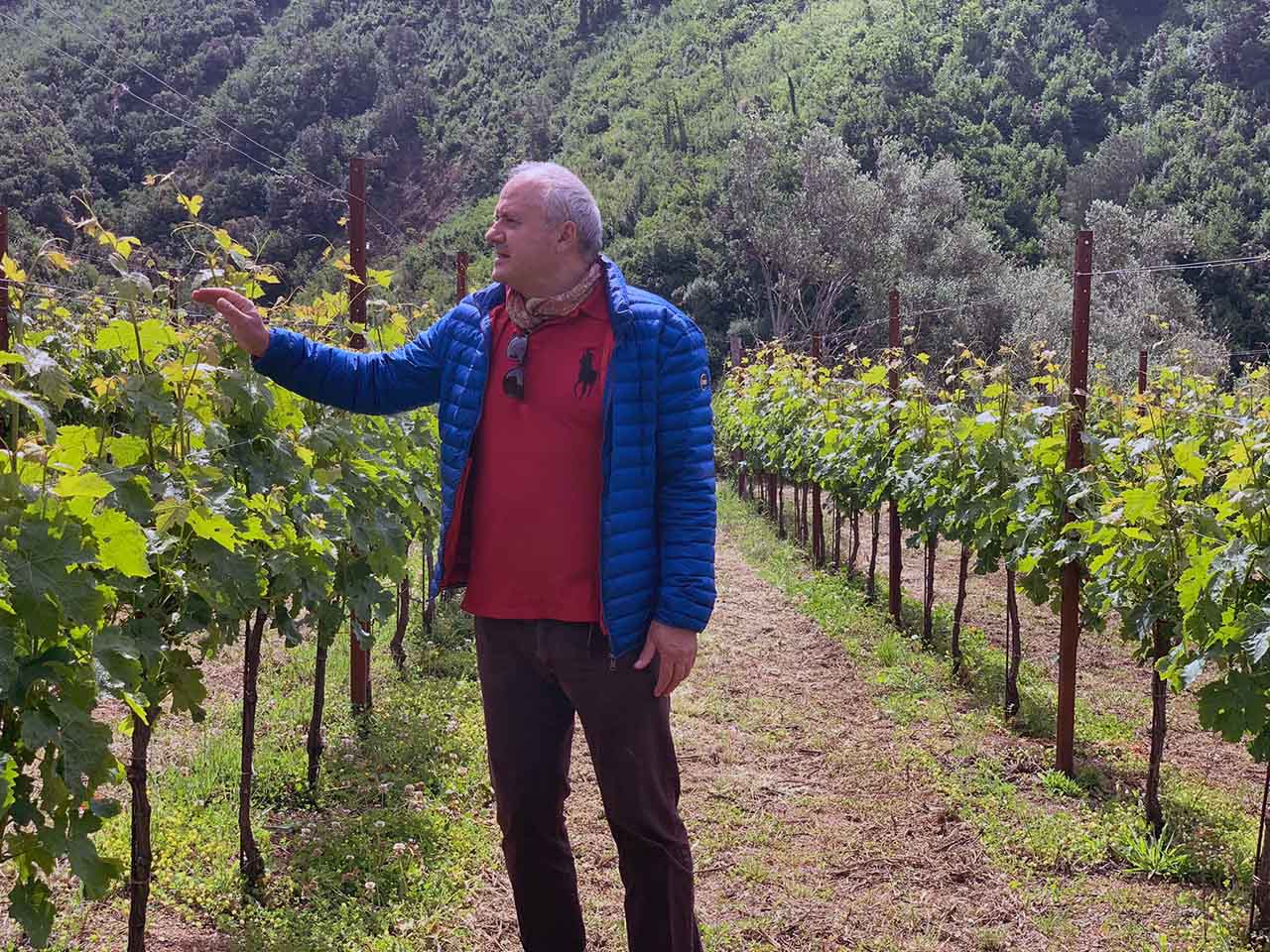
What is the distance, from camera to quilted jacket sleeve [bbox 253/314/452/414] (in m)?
2.69

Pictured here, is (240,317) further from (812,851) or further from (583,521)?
(812,851)

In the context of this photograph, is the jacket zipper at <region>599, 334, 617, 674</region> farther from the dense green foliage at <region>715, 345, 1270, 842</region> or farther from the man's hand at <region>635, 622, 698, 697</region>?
the dense green foliage at <region>715, 345, 1270, 842</region>

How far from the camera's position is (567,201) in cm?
242

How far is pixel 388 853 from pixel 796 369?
8929mm

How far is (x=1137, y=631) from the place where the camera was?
442 centimetres

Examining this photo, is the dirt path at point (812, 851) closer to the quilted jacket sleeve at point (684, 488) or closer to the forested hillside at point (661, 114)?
the quilted jacket sleeve at point (684, 488)

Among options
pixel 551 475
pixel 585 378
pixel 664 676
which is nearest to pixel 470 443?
pixel 551 475

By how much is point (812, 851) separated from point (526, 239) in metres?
2.91

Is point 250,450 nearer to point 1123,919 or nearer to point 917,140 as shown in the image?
point 1123,919

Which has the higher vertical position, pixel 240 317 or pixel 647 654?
pixel 240 317

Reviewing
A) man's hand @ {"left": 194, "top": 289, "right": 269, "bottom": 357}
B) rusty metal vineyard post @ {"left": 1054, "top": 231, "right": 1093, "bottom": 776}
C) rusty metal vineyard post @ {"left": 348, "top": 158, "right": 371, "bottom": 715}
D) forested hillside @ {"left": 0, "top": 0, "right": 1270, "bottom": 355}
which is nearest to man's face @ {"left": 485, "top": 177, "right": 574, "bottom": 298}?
man's hand @ {"left": 194, "top": 289, "right": 269, "bottom": 357}

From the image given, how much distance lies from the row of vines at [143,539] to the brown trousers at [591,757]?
79 centimetres

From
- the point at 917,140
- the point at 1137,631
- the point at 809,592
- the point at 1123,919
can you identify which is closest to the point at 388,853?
the point at 1123,919

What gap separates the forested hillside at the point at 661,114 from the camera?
119 feet
